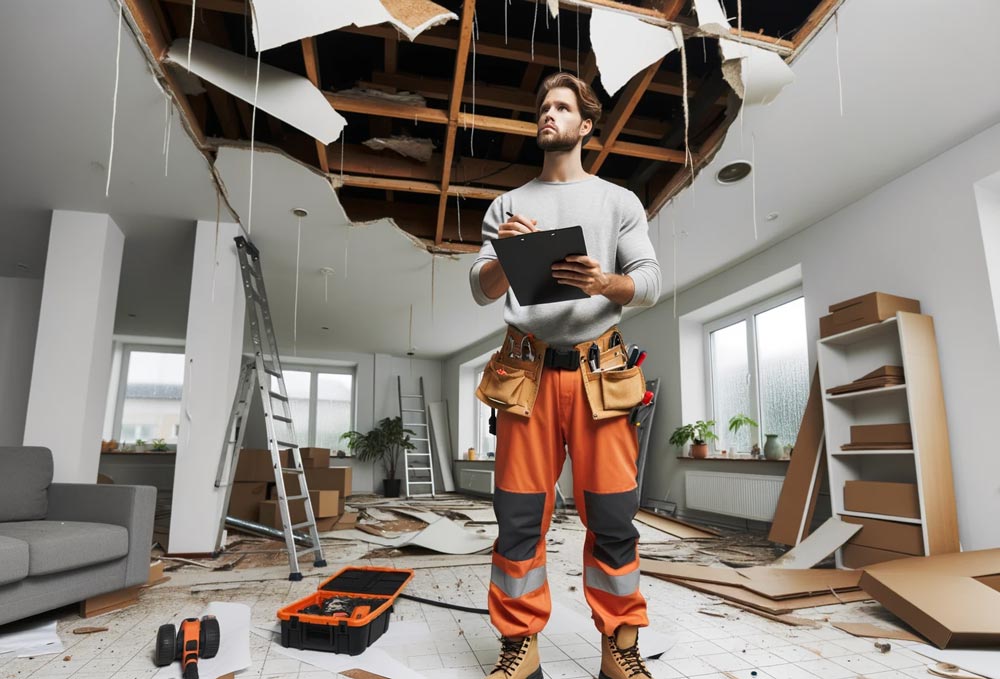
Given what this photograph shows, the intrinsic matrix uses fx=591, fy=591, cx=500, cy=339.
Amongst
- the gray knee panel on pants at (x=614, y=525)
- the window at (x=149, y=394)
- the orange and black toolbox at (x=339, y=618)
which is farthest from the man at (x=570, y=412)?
the window at (x=149, y=394)

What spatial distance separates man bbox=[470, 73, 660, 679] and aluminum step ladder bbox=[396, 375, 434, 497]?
25.8 feet

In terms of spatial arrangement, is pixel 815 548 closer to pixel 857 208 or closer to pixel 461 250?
pixel 857 208

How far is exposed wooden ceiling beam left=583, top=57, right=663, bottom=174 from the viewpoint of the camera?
8.73 feet

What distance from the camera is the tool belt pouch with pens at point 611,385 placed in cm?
147

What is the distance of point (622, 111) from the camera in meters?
2.91

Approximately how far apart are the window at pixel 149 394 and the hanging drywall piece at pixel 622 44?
352 inches

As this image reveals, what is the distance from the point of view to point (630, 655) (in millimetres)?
1494

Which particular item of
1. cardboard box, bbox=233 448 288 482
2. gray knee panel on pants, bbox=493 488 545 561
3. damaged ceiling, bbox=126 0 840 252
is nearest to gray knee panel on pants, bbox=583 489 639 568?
gray knee panel on pants, bbox=493 488 545 561

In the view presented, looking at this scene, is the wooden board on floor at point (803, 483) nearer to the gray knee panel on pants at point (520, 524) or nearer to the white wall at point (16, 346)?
the gray knee panel on pants at point (520, 524)

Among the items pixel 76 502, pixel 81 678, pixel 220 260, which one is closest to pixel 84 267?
pixel 220 260

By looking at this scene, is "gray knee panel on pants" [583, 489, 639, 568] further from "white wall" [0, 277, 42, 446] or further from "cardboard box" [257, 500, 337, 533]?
"white wall" [0, 277, 42, 446]

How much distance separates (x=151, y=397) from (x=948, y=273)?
9.92m

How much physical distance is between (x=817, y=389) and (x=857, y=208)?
1239 mm

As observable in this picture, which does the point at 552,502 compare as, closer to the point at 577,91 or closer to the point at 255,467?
the point at 577,91
